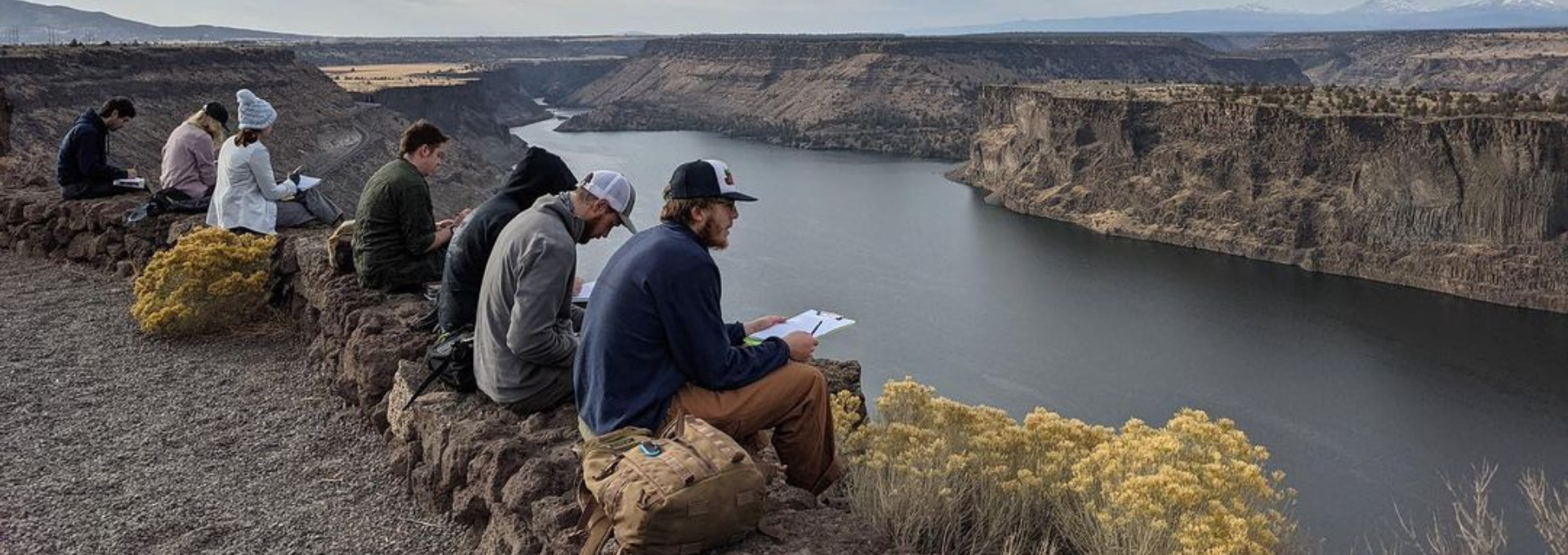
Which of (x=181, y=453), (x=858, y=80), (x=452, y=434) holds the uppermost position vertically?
(x=452, y=434)

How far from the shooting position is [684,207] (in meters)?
4.26

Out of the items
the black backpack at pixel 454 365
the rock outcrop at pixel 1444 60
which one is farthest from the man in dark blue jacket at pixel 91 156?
the rock outcrop at pixel 1444 60

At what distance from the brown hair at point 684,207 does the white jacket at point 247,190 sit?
18.8 ft

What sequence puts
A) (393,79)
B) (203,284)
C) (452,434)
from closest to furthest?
(452,434) → (203,284) → (393,79)

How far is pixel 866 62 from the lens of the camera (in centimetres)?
11588

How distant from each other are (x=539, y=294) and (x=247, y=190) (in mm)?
5307

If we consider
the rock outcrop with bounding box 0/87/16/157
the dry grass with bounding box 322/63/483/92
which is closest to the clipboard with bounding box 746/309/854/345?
the rock outcrop with bounding box 0/87/16/157

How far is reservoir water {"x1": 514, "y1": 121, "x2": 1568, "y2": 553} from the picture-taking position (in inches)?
942

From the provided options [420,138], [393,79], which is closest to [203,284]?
[420,138]

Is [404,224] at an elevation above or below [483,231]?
below

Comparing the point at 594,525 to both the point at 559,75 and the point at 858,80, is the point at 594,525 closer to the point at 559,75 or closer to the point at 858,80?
the point at 858,80

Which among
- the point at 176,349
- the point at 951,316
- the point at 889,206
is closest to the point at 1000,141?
the point at 889,206

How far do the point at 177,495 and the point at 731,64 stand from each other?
131 meters

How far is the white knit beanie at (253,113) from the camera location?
28.2ft
